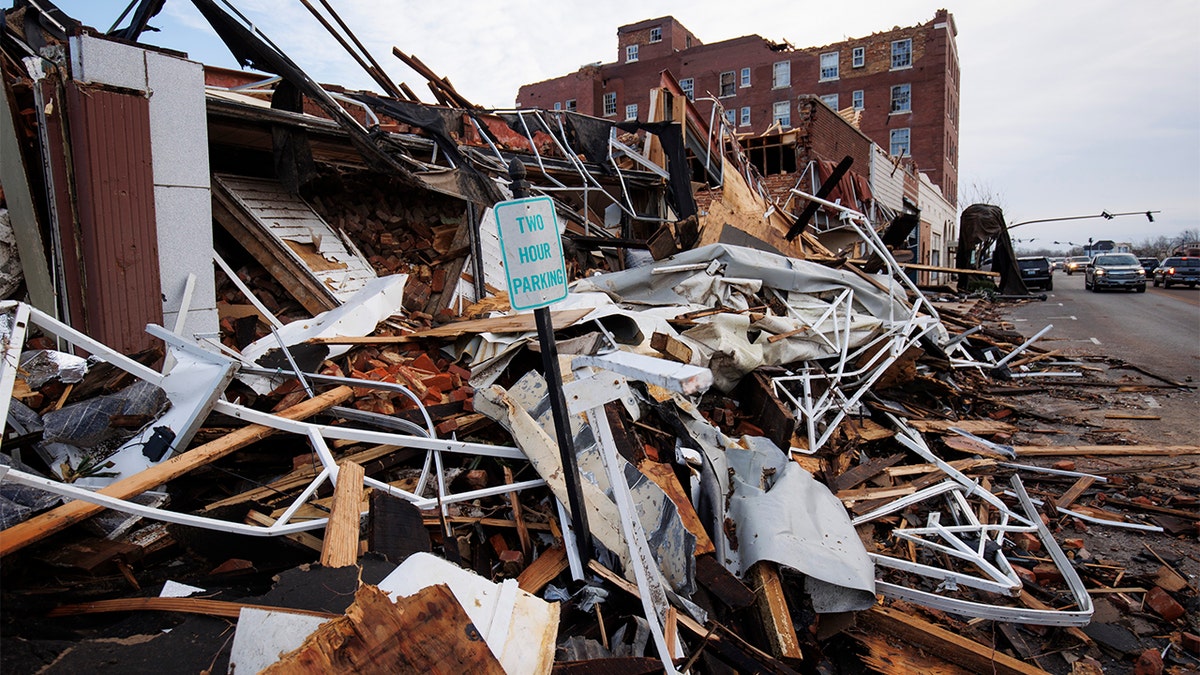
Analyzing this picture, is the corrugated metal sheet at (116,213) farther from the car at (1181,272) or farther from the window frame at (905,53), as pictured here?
the window frame at (905,53)

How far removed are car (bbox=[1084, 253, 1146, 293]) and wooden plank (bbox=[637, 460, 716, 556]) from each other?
1167 inches

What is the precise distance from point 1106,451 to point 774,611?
16.1 feet

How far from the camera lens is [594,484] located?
3.29 m

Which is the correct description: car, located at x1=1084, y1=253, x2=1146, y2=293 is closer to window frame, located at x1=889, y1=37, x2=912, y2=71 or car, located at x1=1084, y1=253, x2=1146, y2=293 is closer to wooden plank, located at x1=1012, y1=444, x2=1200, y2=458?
window frame, located at x1=889, y1=37, x2=912, y2=71

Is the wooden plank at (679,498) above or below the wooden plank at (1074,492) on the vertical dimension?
above

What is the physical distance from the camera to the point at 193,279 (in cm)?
497

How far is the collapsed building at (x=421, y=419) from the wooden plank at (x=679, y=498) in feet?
0.06

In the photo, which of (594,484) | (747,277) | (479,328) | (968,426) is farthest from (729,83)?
(594,484)

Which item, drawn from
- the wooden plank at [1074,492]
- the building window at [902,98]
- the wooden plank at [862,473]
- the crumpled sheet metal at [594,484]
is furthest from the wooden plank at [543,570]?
the building window at [902,98]

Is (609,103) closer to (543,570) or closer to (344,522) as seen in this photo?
(543,570)

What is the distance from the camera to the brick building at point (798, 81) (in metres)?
40.3

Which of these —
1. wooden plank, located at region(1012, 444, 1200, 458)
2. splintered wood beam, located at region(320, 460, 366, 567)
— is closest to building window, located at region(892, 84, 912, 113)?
wooden plank, located at region(1012, 444, 1200, 458)

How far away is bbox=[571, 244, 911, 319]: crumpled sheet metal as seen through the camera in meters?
6.98

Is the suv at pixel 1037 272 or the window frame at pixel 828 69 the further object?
the window frame at pixel 828 69
